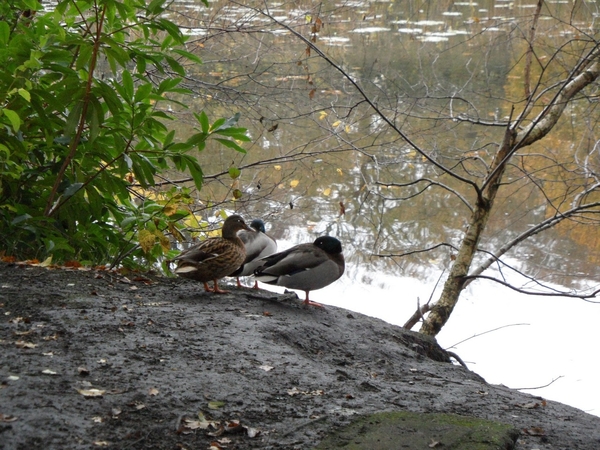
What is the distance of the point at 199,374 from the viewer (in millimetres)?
3119

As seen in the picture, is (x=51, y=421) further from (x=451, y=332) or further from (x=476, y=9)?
(x=476, y=9)

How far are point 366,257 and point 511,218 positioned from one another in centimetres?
228

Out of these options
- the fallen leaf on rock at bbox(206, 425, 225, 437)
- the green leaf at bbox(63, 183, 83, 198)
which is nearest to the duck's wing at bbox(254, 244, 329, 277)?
the green leaf at bbox(63, 183, 83, 198)

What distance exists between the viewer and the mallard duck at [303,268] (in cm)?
487

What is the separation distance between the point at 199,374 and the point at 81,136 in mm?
2122

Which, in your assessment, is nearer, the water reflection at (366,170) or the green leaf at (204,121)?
the green leaf at (204,121)

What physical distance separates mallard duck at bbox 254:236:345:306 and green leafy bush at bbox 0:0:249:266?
72cm

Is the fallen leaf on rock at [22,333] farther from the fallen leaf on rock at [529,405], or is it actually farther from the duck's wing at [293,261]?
the fallen leaf on rock at [529,405]

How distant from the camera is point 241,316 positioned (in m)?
4.20

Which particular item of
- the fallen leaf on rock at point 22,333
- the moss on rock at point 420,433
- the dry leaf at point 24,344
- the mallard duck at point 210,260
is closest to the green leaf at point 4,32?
the mallard duck at point 210,260

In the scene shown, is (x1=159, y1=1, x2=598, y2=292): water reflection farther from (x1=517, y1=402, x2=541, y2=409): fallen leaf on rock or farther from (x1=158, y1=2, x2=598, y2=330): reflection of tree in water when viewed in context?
(x1=517, y1=402, x2=541, y2=409): fallen leaf on rock

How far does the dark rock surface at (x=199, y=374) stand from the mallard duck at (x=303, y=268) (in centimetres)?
17

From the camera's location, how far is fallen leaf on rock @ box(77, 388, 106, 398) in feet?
8.83

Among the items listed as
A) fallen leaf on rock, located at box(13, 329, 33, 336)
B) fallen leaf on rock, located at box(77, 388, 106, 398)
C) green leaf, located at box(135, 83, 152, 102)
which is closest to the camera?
fallen leaf on rock, located at box(77, 388, 106, 398)
